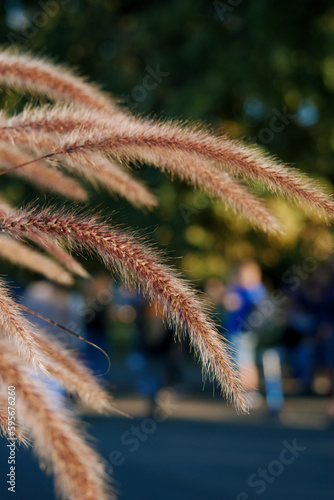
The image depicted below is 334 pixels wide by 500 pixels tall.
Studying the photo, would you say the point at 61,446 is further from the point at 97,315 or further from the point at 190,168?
the point at 97,315

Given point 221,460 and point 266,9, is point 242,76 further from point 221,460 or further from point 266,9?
point 221,460

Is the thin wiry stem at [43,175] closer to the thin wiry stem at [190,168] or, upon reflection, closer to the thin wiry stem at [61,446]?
the thin wiry stem at [190,168]

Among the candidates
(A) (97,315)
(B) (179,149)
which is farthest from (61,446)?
(A) (97,315)

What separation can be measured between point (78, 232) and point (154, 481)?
4.45m

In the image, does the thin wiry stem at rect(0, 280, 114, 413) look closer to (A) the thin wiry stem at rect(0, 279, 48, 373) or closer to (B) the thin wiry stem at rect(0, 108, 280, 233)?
(A) the thin wiry stem at rect(0, 279, 48, 373)

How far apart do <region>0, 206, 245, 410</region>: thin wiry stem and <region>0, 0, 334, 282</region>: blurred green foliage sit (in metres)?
6.29

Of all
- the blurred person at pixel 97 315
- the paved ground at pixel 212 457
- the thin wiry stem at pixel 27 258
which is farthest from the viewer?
the blurred person at pixel 97 315

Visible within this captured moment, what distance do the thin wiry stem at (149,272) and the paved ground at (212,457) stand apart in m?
3.59

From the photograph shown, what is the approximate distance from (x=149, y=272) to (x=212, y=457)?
5.26 metres

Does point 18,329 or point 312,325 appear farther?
point 312,325

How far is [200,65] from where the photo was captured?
9867 mm

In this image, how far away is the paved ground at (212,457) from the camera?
5.16 meters

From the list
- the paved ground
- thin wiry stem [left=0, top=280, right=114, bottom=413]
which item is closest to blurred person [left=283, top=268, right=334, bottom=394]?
the paved ground

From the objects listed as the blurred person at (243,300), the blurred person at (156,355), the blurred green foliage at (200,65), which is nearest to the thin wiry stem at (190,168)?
the blurred green foliage at (200,65)
